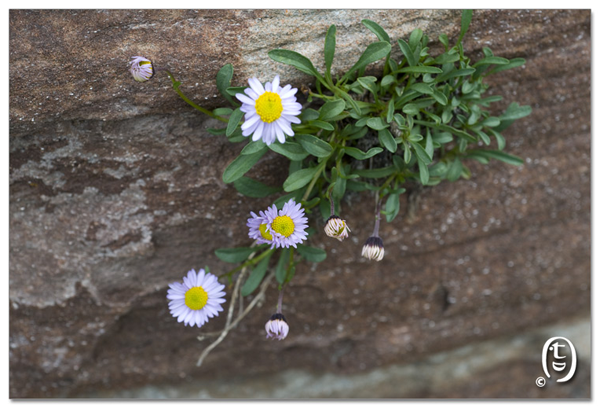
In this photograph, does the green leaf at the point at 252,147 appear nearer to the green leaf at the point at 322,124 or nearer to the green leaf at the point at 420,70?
the green leaf at the point at 322,124

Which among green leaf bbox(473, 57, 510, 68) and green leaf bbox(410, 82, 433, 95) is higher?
green leaf bbox(473, 57, 510, 68)

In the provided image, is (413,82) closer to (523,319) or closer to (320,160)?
(320,160)

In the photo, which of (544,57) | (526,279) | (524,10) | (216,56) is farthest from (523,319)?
(216,56)

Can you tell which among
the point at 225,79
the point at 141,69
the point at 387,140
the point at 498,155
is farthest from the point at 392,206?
the point at 141,69

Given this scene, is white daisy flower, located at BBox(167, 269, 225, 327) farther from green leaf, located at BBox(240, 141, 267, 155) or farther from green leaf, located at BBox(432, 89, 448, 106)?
green leaf, located at BBox(432, 89, 448, 106)

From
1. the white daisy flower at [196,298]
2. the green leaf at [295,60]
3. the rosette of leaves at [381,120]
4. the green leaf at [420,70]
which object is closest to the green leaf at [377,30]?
the rosette of leaves at [381,120]

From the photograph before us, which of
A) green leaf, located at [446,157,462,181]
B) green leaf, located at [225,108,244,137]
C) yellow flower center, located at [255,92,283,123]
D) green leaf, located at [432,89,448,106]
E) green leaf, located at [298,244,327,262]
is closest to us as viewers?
yellow flower center, located at [255,92,283,123]

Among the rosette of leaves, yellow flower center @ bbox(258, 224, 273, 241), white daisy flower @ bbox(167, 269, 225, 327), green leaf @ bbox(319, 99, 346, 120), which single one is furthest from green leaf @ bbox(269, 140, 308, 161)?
white daisy flower @ bbox(167, 269, 225, 327)
